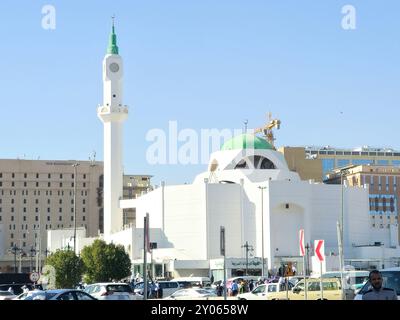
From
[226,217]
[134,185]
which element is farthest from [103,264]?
[134,185]

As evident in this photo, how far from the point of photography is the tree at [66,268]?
6675cm

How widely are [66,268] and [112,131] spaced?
2973cm

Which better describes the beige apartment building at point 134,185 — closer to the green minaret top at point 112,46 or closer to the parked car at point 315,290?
the green minaret top at point 112,46

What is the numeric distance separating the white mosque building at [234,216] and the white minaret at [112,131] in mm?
118

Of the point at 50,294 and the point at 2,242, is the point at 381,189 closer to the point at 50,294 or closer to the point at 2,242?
the point at 2,242

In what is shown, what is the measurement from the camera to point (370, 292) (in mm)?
8438

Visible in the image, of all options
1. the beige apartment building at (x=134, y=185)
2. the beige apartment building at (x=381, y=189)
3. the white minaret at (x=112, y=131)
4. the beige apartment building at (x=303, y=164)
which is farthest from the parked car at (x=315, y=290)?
the beige apartment building at (x=134, y=185)

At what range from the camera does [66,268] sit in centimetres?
6762

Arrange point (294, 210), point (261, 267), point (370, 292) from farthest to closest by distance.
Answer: point (294, 210), point (261, 267), point (370, 292)

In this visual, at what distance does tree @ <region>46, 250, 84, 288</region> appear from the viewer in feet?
219
